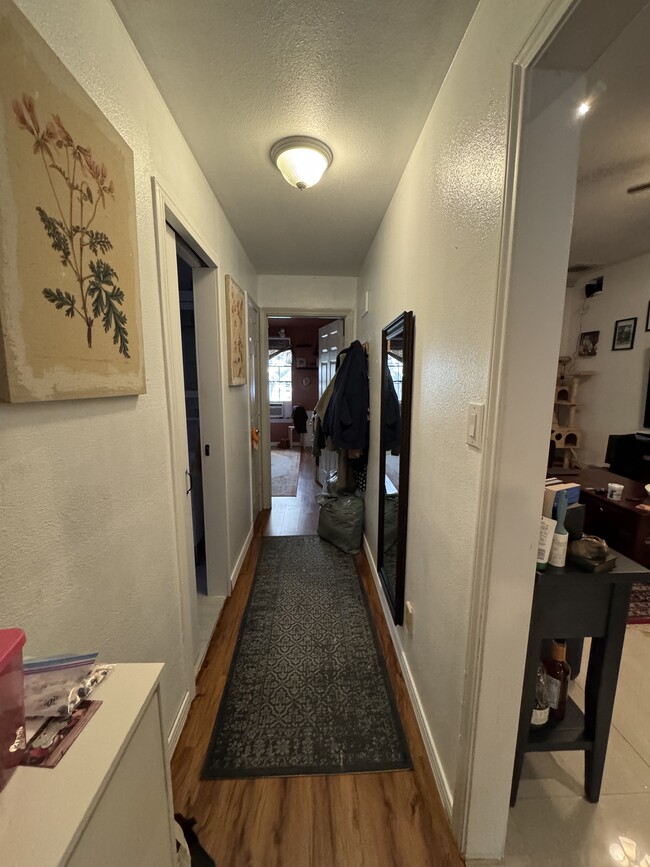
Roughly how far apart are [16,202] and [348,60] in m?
1.12

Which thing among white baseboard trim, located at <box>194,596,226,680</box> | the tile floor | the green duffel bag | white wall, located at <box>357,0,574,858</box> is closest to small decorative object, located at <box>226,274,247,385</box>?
white wall, located at <box>357,0,574,858</box>

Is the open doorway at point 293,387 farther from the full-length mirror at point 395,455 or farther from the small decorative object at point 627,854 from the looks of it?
Result: the small decorative object at point 627,854

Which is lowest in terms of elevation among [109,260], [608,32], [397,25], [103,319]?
[103,319]

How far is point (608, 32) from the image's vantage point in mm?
660

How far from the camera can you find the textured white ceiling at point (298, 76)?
981 mm

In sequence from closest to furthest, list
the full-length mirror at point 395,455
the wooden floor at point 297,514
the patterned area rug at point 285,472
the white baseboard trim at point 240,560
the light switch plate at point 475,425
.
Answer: the light switch plate at point 475,425 → the full-length mirror at point 395,455 → the white baseboard trim at point 240,560 → the wooden floor at point 297,514 → the patterned area rug at point 285,472

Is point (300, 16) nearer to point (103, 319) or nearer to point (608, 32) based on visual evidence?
point (608, 32)

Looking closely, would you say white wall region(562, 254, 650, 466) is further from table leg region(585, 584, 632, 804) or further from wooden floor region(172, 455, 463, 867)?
wooden floor region(172, 455, 463, 867)

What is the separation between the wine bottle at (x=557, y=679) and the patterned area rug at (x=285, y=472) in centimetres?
327

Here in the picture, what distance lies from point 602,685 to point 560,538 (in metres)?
0.55

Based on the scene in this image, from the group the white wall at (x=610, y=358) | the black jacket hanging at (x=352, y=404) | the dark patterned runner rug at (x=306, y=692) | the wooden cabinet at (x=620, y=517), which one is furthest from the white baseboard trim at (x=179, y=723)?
the white wall at (x=610, y=358)

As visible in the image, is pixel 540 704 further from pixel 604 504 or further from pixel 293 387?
pixel 293 387

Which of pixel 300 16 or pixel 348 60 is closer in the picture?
pixel 300 16

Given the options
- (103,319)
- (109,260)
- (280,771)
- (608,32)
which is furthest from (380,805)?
(608,32)
